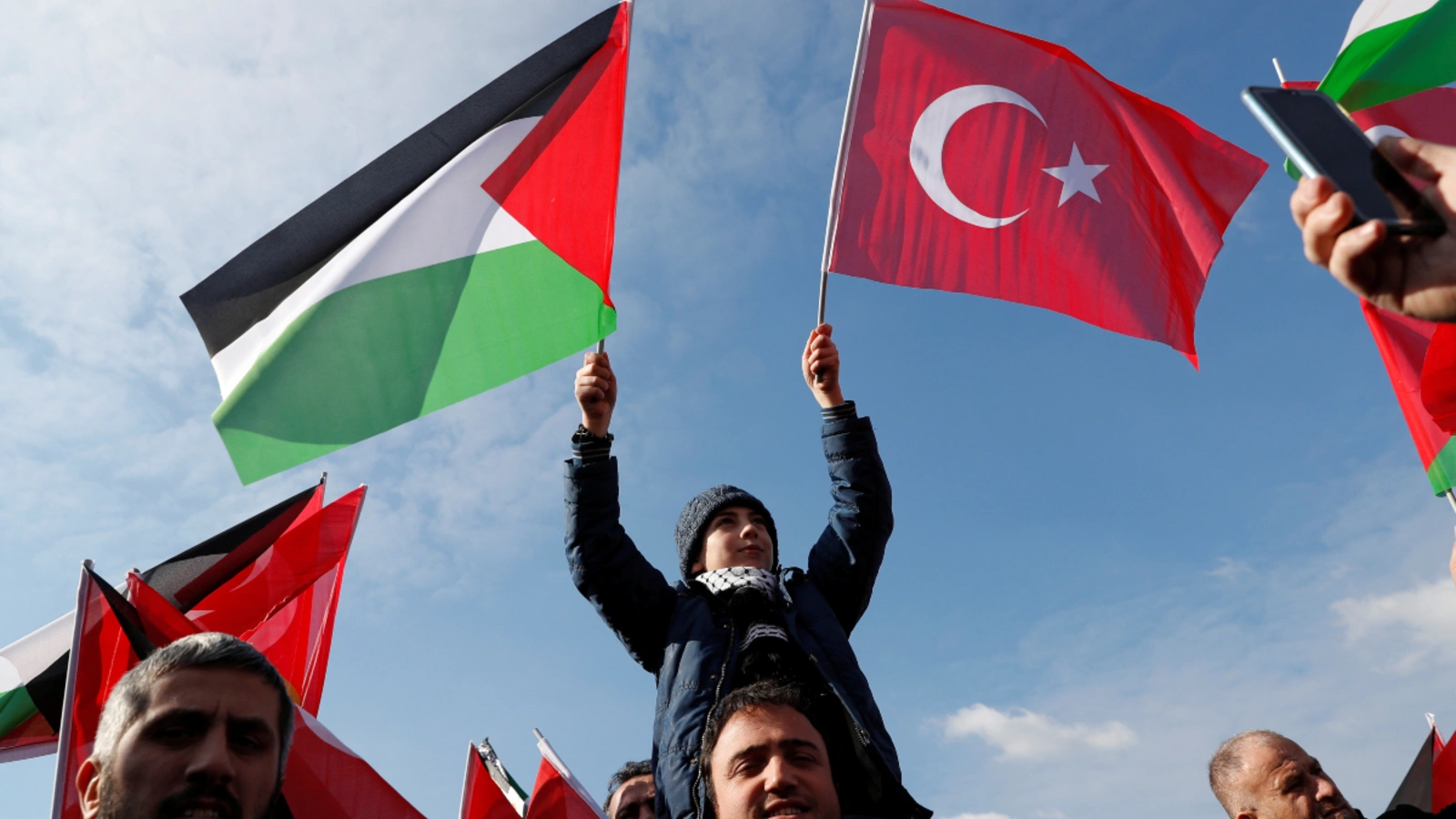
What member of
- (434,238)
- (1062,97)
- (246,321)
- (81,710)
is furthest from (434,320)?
(1062,97)

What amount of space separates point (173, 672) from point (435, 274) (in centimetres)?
282

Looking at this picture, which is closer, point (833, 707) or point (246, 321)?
point (833, 707)

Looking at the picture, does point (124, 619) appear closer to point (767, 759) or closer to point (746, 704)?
point (746, 704)

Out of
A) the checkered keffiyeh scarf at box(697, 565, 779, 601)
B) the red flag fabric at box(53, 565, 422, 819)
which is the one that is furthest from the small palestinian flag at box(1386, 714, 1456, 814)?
the red flag fabric at box(53, 565, 422, 819)

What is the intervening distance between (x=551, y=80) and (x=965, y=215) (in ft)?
7.94

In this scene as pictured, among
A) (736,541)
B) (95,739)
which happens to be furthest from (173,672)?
(736,541)

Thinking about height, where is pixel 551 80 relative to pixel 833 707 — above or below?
above

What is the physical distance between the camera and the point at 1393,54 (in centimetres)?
613

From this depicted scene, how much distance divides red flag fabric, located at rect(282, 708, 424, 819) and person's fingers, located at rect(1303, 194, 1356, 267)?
421 cm

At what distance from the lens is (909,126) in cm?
602

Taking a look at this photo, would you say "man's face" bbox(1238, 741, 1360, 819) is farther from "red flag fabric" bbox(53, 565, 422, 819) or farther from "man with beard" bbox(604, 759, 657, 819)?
"red flag fabric" bbox(53, 565, 422, 819)

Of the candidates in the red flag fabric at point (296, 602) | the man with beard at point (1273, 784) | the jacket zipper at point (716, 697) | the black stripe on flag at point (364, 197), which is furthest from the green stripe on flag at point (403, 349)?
the man with beard at point (1273, 784)

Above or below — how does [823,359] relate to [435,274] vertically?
below

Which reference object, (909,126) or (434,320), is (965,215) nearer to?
(909,126)
